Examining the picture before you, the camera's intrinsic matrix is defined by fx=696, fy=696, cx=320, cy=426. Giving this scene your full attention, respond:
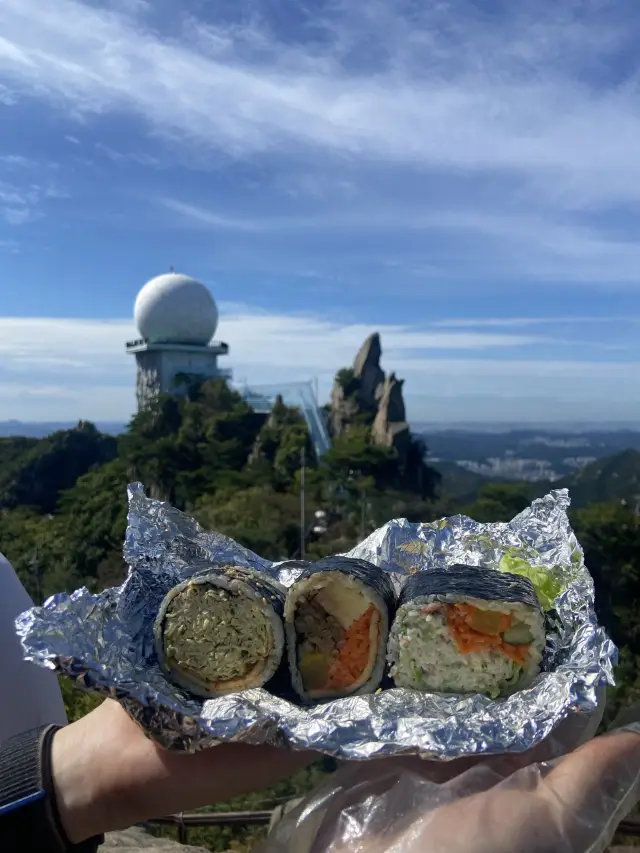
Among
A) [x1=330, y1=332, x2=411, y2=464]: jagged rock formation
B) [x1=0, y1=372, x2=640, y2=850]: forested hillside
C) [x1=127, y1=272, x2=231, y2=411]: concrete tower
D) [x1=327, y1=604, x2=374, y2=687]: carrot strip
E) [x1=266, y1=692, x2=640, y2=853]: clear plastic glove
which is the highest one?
[x1=127, y1=272, x2=231, y2=411]: concrete tower

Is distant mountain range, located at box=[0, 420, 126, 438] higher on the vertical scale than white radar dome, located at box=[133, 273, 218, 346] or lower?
lower

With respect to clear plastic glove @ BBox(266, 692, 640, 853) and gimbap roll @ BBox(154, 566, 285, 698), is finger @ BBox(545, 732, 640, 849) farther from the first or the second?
gimbap roll @ BBox(154, 566, 285, 698)

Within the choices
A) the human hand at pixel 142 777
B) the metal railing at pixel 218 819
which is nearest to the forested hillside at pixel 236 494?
the metal railing at pixel 218 819

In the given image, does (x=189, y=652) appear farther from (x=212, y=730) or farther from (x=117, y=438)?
(x=117, y=438)

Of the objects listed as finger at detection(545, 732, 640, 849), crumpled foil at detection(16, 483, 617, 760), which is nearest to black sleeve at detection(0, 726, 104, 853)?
crumpled foil at detection(16, 483, 617, 760)

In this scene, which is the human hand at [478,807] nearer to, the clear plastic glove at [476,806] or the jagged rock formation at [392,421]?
the clear plastic glove at [476,806]

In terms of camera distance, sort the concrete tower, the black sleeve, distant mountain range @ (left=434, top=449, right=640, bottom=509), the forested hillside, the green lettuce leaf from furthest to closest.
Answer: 1. the concrete tower
2. distant mountain range @ (left=434, top=449, right=640, bottom=509)
3. the forested hillside
4. the green lettuce leaf
5. the black sleeve

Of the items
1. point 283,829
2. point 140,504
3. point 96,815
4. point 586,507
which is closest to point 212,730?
point 283,829
